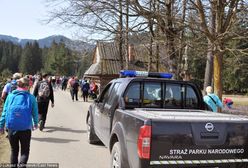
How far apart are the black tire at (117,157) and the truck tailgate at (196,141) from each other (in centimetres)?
83

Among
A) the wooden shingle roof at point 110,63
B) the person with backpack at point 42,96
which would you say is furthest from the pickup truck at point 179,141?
the wooden shingle roof at point 110,63

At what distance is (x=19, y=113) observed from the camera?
211 inches

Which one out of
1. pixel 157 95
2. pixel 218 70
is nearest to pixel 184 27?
pixel 218 70

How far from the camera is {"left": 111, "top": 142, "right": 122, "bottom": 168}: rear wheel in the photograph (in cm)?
501

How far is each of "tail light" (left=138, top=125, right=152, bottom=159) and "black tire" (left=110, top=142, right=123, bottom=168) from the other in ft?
2.57

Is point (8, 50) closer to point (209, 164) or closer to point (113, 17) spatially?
point (113, 17)

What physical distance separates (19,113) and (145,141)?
2331mm

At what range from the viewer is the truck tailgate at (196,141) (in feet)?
14.0

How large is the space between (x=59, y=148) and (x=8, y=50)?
5596 inches

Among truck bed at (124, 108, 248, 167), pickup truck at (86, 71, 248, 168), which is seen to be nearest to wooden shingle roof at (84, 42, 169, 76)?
pickup truck at (86, 71, 248, 168)

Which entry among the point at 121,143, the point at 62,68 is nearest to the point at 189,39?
the point at 121,143

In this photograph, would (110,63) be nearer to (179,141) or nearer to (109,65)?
(109,65)

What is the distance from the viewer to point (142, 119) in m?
4.34

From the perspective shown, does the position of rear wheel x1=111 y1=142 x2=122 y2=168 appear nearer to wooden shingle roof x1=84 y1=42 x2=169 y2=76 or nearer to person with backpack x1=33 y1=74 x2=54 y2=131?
person with backpack x1=33 y1=74 x2=54 y2=131
